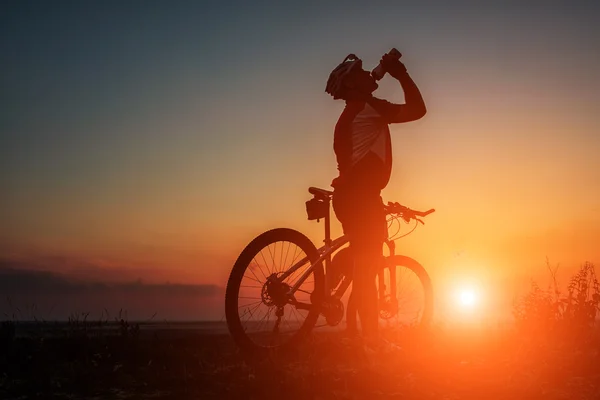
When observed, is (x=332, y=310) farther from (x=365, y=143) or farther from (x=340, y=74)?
(x=340, y=74)

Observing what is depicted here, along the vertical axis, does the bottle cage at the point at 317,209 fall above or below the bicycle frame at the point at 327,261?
above

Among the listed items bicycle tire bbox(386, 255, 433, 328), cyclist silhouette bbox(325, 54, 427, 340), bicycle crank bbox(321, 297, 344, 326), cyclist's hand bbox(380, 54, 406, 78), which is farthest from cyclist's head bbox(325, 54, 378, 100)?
bicycle tire bbox(386, 255, 433, 328)

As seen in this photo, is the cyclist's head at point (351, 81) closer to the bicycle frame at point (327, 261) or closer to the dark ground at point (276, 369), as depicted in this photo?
the bicycle frame at point (327, 261)

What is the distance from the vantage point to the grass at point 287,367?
17.1ft

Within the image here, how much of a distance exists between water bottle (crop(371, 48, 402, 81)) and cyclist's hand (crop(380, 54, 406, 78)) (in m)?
0.05

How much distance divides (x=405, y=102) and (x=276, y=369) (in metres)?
3.45

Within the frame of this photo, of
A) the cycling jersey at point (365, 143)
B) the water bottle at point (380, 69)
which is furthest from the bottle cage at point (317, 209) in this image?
the water bottle at point (380, 69)

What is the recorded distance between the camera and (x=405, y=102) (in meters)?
7.03

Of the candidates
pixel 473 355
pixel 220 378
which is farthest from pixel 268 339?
pixel 473 355

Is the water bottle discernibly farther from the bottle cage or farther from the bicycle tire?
the bicycle tire

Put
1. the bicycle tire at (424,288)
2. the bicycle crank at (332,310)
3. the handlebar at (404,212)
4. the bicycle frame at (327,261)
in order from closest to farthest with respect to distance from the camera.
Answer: the bicycle frame at (327,261)
the bicycle crank at (332,310)
the handlebar at (404,212)
the bicycle tire at (424,288)

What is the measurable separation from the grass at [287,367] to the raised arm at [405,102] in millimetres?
2768

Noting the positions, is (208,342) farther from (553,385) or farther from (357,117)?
(553,385)

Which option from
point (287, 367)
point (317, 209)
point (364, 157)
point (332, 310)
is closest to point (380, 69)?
point (364, 157)
